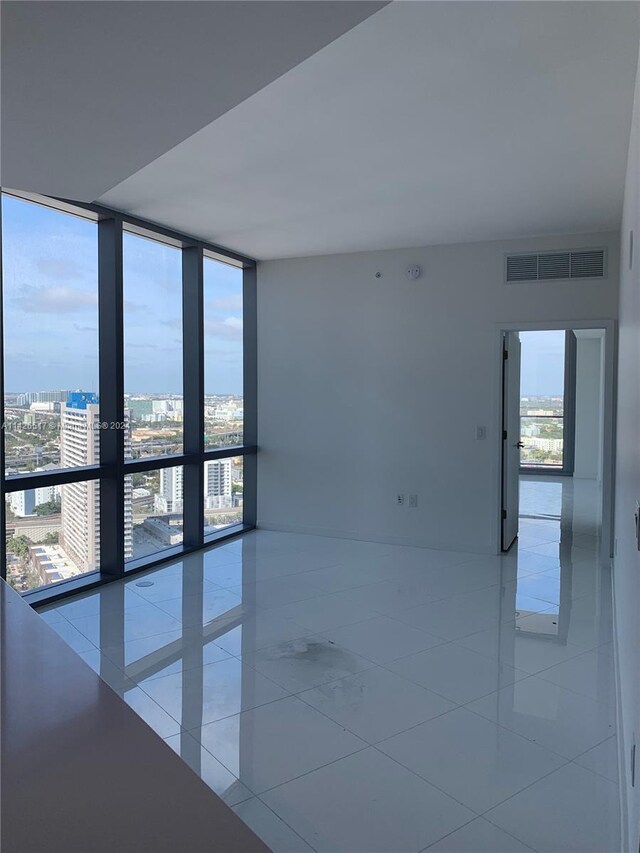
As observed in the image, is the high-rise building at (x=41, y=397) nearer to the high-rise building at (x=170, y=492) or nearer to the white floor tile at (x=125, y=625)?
the high-rise building at (x=170, y=492)

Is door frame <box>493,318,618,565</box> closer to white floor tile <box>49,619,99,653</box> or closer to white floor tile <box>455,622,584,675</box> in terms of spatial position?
white floor tile <box>455,622,584,675</box>

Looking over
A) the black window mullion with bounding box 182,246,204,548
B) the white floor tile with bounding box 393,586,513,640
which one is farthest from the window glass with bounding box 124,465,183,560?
the white floor tile with bounding box 393,586,513,640

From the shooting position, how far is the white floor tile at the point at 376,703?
8.84 feet

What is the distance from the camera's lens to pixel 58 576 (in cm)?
444

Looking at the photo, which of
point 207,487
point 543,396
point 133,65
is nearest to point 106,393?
point 207,487

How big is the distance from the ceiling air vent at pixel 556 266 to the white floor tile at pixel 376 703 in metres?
3.76

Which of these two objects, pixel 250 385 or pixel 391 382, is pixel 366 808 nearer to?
pixel 391 382

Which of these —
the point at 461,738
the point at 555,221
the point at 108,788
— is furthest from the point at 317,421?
the point at 108,788

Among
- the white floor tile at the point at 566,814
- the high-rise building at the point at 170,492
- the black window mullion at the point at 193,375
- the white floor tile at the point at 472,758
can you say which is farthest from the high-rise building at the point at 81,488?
the white floor tile at the point at 566,814

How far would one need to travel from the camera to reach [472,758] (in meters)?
2.45

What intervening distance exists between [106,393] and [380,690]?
2.95 m

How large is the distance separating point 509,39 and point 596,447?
908 cm

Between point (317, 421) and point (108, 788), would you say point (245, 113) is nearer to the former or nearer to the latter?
point (108, 788)

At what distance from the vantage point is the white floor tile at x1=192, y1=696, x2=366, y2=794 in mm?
2359
